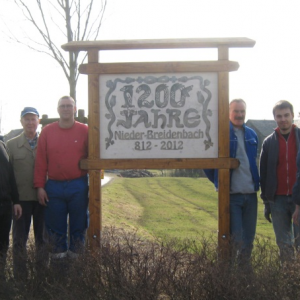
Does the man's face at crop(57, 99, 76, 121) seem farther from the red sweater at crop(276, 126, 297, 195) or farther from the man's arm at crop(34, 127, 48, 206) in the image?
the red sweater at crop(276, 126, 297, 195)

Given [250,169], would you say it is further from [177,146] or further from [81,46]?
[81,46]

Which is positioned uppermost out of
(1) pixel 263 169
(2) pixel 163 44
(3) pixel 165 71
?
(2) pixel 163 44

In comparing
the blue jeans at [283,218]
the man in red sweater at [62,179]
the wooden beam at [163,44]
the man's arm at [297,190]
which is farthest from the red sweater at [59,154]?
the man's arm at [297,190]

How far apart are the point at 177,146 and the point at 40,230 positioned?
186cm

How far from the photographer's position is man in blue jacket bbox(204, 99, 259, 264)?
5258mm

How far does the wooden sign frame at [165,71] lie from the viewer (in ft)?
16.9

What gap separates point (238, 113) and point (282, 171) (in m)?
0.77

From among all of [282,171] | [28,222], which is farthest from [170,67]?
[28,222]

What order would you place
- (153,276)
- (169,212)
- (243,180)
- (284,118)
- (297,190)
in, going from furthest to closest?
(169,212) → (243,180) → (284,118) → (297,190) → (153,276)

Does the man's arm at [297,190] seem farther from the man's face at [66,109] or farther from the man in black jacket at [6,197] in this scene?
the man in black jacket at [6,197]

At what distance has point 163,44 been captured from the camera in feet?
16.9

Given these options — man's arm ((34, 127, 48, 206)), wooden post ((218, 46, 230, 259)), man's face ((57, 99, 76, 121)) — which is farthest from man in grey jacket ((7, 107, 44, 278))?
wooden post ((218, 46, 230, 259))

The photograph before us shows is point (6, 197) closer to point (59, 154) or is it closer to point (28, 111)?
point (59, 154)

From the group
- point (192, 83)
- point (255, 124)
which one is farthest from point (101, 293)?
point (255, 124)
